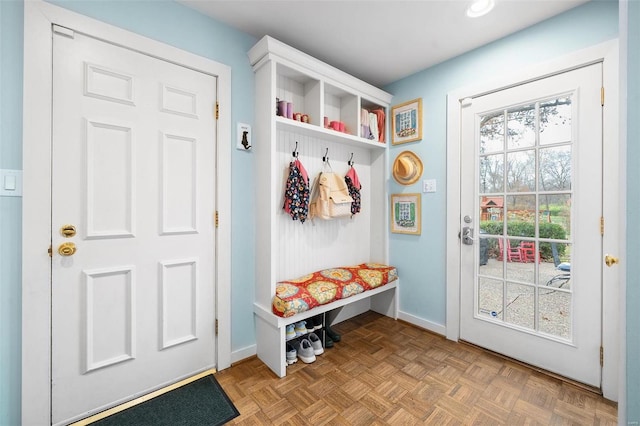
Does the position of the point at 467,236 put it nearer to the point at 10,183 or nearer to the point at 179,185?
the point at 179,185

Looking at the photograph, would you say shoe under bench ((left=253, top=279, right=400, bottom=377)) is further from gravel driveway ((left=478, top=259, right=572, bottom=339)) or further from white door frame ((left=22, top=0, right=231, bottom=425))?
white door frame ((left=22, top=0, right=231, bottom=425))

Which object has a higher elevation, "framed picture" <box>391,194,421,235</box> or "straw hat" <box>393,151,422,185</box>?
"straw hat" <box>393,151,422,185</box>

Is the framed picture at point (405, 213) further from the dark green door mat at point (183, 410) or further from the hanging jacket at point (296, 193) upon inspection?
the dark green door mat at point (183, 410)

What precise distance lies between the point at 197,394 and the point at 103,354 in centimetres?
58

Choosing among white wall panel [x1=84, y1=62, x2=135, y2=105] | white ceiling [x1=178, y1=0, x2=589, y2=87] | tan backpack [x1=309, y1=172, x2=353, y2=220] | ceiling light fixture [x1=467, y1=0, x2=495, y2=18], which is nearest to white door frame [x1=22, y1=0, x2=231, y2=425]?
white wall panel [x1=84, y1=62, x2=135, y2=105]

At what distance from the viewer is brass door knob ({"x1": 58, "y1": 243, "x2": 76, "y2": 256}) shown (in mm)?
1418

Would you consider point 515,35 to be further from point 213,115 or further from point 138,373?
point 138,373

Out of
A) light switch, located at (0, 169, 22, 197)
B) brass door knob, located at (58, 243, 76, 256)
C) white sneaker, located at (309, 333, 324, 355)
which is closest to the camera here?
light switch, located at (0, 169, 22, 197)

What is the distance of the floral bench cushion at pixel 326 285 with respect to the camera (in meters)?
1.91

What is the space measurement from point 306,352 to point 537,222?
193 centimetres

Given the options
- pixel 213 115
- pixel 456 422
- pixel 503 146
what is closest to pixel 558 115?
pixel 503 146

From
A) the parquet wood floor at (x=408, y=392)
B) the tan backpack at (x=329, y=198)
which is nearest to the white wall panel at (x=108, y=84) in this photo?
the tan backpack at (x=329, y=198)

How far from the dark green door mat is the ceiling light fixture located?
2.87 metres

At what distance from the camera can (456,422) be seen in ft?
4.91
